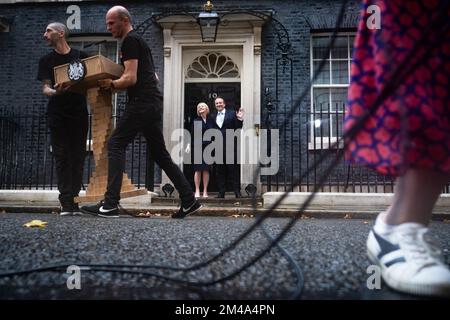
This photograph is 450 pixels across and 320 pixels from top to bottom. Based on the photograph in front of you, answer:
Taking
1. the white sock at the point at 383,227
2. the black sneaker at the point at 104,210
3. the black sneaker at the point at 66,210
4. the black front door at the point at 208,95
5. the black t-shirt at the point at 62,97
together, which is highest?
the black front door at the point at 208,95

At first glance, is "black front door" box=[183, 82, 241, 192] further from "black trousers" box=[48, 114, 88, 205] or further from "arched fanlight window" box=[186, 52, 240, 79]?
"black trousers" box=[48, 114, 88, 205]

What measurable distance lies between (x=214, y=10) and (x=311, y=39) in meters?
2.39

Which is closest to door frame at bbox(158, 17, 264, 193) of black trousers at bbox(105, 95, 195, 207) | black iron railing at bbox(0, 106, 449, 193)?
black iron railing at bbox(0, 106, 449, 193)

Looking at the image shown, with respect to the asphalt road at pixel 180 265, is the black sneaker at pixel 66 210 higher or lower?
lower

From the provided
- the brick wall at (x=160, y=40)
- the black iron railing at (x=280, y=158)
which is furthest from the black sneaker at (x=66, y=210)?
the brick wall at (x=160, y=40)

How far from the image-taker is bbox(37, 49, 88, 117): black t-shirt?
14.8 feet

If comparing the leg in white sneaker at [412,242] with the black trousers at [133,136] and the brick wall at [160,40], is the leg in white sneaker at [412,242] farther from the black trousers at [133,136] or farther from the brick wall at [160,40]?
the brick wall at [160,40]

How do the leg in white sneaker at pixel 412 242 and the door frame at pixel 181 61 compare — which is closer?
the leg in white sneaker at pixel 412 242

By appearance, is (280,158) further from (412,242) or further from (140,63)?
(412,242)

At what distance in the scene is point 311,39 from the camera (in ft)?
30.8

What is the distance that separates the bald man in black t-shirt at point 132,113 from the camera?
12.9ft

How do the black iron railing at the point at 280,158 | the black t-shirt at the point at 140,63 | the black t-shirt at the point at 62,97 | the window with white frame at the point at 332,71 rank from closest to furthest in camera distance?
the black t-shirt at the point at 140,63 → the black t-shirt at the point at 62,97 → the black iron railing at the point at 280,158 → the window with white frame at the point at 332,71

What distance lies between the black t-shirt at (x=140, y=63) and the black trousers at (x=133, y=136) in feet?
0.27

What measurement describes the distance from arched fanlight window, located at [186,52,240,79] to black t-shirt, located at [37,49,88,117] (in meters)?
5.10
